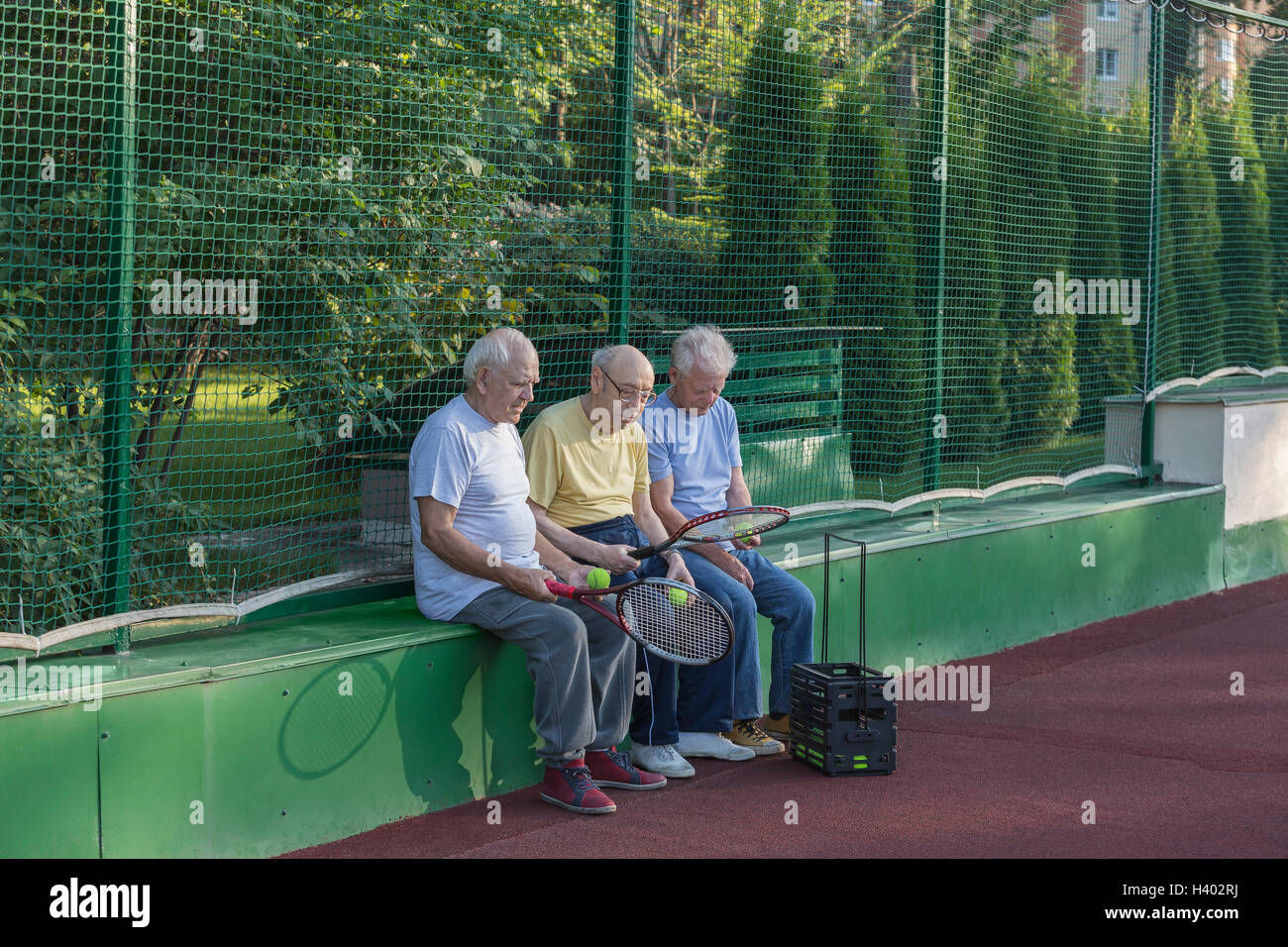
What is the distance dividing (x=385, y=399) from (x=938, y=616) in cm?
313

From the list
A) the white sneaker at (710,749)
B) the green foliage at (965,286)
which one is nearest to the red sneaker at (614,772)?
the white sneaker at (710,749)

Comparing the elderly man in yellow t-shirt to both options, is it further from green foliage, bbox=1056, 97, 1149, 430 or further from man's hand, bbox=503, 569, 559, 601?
green foliage, bbox=1056, 97, 1149, 430

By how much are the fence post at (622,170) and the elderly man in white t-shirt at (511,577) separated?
1.13 metres

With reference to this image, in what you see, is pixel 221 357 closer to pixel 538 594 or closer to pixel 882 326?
pixel 538 594

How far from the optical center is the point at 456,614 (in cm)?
492

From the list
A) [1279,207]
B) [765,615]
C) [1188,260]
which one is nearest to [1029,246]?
[1188,260]

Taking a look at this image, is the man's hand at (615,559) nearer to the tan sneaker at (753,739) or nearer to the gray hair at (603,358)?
the gray hair at (603,358)

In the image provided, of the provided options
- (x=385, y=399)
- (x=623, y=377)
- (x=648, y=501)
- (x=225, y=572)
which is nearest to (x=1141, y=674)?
(x=648, y=501)

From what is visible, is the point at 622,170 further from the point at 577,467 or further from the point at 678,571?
the point at 678,571

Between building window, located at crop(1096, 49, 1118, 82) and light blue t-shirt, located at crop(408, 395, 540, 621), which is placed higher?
building window, located at crop(1096, 49, 1118, 82)

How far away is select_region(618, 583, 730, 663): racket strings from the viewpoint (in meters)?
4.85

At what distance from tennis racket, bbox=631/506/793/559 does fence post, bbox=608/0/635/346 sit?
44.1 inches

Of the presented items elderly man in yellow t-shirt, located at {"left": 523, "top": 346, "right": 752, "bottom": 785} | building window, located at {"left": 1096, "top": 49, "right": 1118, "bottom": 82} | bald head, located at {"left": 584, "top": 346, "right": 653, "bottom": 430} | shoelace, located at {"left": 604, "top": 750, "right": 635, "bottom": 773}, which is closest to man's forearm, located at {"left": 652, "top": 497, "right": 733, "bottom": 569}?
elderly man in yellow t-shirt, located at {"left": 523, "top": 346, "right": 752, "bottom": 785}

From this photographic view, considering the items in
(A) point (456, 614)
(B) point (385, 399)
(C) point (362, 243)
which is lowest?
(A) point (456, 614)
